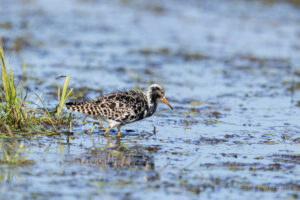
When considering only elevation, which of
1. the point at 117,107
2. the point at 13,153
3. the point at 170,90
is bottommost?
the point at 13,153

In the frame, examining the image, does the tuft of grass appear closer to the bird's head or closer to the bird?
the bird

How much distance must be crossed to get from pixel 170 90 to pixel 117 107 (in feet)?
18.0

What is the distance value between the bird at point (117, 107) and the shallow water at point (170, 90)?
44 centimetres

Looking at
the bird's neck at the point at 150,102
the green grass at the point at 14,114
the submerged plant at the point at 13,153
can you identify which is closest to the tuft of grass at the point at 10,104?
the green grass at the point at 14,114

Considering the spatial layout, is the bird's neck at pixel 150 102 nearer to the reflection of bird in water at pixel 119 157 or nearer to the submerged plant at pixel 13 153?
the reflection of bird in water at pixel 119 157

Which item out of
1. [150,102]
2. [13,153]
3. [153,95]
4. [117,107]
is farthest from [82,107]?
[13,153]

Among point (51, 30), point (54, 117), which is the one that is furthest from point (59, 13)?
point (54, 117)

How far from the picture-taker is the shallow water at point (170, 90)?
9.54 meters

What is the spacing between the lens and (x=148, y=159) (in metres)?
10.9

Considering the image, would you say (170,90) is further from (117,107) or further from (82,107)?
(82,107)

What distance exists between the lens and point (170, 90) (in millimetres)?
17891

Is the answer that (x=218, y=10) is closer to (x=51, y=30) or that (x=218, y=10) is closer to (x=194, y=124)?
(x=51, y=30)

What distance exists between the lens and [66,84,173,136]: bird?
40.6 feet

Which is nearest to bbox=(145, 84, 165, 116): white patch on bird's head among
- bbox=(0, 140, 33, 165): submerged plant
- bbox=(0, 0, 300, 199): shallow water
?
bbox=(0, 0, 300, 199): shallow water
